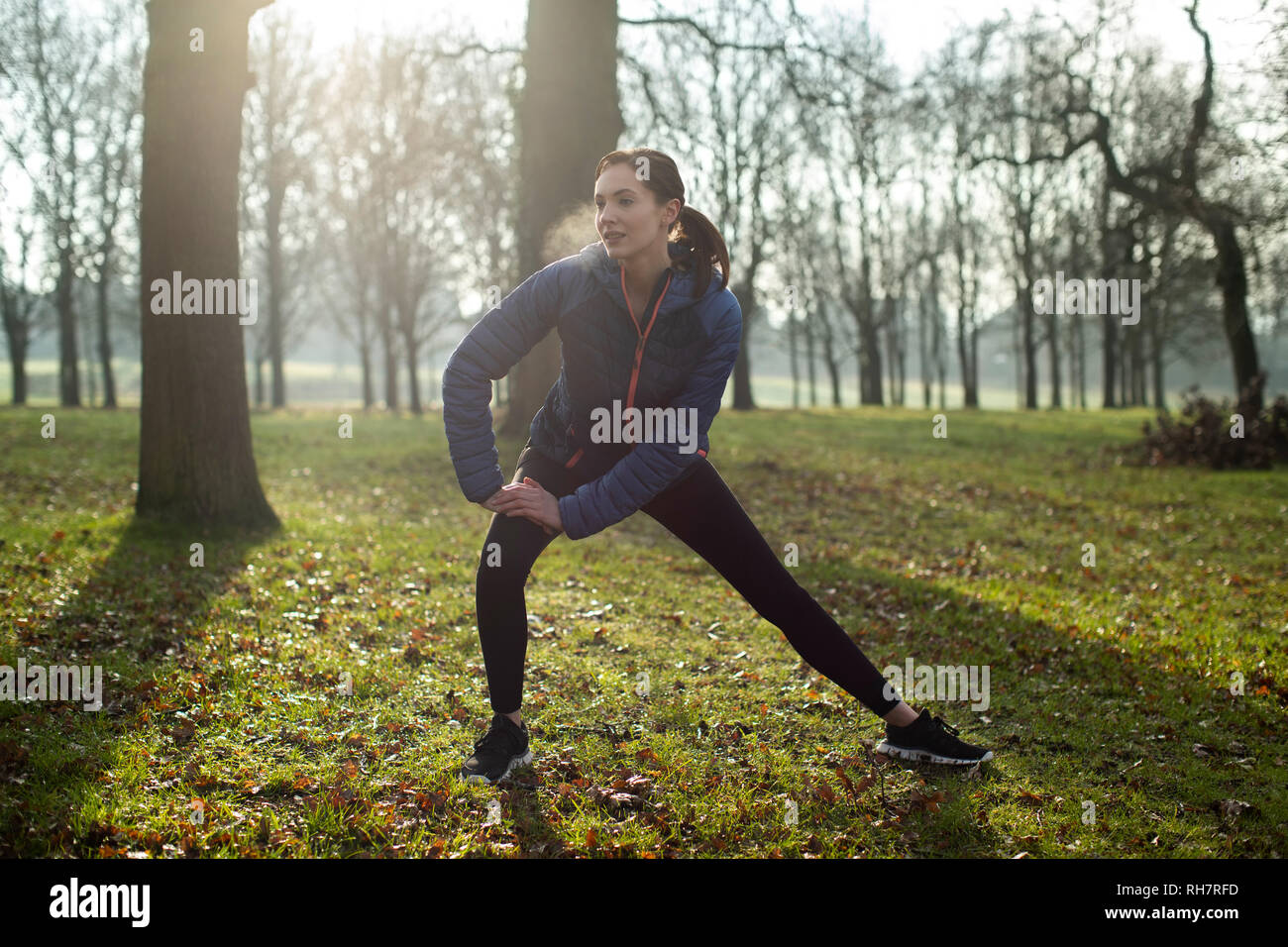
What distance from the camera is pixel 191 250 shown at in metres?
7.30

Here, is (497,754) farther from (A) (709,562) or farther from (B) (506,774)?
(A) (709,562)

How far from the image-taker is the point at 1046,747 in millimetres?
4289

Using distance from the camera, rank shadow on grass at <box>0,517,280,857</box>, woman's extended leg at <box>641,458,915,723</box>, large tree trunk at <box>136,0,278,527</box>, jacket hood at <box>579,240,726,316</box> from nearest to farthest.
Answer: shadow on grass at <box>0,517,280,857</box>
jacket hood at <box>579,240,726,316</box>
woman's extended leg at <box>641,458,915,723</box>
large tree trunk at <box>136,0,278,527</box>

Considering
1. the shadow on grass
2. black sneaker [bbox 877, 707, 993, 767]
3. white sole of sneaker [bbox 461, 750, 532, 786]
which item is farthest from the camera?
black sneaker [bbox 877, 707, 993, 767]

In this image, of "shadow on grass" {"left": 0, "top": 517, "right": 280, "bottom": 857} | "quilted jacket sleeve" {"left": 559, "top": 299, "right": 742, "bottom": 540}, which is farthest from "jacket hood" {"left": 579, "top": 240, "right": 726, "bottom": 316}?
"shadow on grass" {"left": 0, "top": 517, "right": 280, "bottom": 857}

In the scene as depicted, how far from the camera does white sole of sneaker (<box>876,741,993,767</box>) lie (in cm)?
385

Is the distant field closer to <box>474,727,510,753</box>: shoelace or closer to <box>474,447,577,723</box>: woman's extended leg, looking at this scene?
<box>474,727,510,753</box>: shoelace

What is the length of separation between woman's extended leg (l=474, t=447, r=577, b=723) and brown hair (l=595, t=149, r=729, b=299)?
0.92 m

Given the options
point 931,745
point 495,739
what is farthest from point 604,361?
point 931,745

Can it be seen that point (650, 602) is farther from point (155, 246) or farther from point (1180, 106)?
point (1180, 106)

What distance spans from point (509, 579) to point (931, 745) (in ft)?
6.71

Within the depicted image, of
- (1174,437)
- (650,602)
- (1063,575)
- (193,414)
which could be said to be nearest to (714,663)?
(650,602)

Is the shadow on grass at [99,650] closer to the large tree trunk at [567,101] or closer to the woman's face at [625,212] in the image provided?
the woman's face at [625,212]
